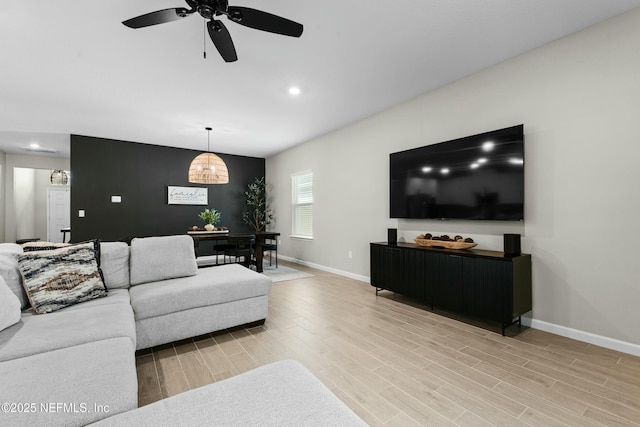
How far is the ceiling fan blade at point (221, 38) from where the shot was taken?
6.31ft

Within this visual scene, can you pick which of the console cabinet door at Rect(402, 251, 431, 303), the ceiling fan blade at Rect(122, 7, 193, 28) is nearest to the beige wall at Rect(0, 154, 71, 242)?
the ceiling fan blade at Rect(122, 7, 193, 28)

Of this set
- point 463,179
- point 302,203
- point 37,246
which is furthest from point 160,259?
point 302,203

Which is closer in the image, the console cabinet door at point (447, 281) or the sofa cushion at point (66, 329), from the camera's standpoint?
the sofa cushion at point (66, 329)

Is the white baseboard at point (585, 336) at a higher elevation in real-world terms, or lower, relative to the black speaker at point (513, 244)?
lower

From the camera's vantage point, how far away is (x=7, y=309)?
5.49 feet

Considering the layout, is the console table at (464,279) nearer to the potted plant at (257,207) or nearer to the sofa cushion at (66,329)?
the sofa cushion at (66,329)

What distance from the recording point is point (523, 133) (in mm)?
2814

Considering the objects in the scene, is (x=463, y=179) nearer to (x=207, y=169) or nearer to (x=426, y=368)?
(x=426, y=368)

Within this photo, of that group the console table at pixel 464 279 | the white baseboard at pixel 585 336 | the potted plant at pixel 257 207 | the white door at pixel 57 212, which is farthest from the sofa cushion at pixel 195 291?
→ the white door at pixel 57 212

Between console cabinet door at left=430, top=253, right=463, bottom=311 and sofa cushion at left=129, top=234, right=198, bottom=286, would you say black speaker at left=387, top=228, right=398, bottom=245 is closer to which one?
console cabinet door at left=430, top=253, right=463, bottom=311

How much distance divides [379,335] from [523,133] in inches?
95.8

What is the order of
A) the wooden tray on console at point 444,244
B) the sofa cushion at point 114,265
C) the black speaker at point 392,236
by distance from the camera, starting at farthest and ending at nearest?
the black speaker at point 392,236 → the wooden tray on console at point 444,244 → the sofa cushion at point 114,265

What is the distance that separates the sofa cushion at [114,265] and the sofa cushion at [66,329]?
43 cm

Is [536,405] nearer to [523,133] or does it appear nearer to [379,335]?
[379,335]
